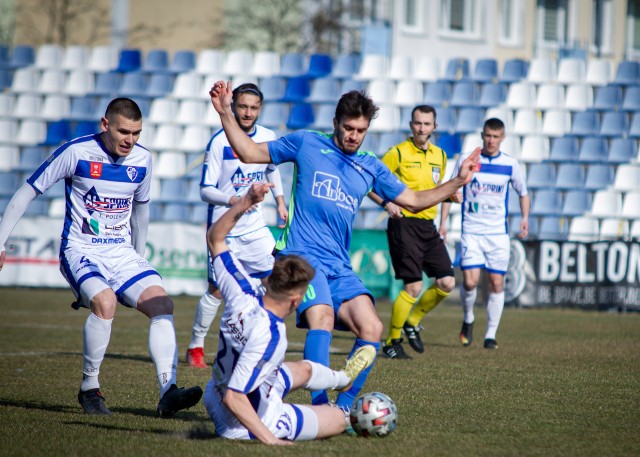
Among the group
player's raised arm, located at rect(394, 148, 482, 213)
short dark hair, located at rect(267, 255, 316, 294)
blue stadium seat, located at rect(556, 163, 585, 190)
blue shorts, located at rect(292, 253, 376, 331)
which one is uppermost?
blue stadium seat, located at rect(556, 163, 585, 190)

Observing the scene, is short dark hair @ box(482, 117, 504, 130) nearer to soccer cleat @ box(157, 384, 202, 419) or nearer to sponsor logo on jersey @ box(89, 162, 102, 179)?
sponsor logo on jersey @ box(89, 162, 102, 179)

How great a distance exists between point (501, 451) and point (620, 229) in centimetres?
1478

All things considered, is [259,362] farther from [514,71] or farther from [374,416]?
[514,71]

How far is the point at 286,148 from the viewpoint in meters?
6.24

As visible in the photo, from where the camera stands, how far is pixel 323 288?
19.8 feet

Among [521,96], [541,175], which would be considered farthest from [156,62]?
[541,175]

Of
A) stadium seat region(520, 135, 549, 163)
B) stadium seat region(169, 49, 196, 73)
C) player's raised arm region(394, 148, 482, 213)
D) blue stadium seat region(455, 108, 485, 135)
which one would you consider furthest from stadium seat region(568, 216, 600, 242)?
player's raised arm region(394, 148, 482, 213)

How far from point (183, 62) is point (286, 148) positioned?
1742 centimetres

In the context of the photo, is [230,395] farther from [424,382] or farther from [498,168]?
[498,168]

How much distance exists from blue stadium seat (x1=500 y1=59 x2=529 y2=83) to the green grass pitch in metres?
10.1

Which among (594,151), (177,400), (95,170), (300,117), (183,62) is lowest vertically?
(177,400)

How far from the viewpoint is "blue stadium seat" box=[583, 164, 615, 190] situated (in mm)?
19656

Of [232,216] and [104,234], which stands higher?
[232,216]

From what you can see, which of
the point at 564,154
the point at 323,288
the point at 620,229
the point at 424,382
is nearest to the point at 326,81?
the point at 564,154
